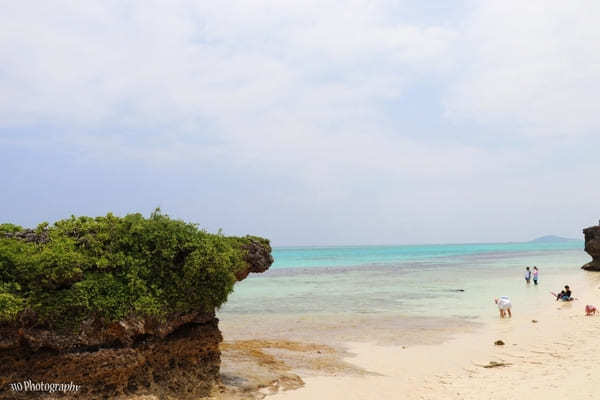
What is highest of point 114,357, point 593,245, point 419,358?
point 114,357

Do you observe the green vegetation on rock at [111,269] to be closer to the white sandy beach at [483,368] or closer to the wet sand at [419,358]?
the wet sand at [419,358]

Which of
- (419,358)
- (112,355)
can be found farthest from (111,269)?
(419,358)

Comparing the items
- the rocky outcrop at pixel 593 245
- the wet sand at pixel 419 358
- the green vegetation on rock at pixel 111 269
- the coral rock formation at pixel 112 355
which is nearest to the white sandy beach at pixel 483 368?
the wet sand at pixel 419 358

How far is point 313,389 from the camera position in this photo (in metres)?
9.62

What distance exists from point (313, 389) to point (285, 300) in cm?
1715

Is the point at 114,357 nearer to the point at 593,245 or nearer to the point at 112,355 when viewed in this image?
the point at 112,355

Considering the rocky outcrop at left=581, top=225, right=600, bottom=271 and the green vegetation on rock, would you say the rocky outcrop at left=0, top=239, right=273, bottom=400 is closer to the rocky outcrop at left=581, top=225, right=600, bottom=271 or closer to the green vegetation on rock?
the green vegetation on rock

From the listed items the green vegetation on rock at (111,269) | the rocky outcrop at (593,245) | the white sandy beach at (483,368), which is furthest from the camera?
the rocky outcrop at (593,245)

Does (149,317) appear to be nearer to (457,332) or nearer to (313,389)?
(313,389)

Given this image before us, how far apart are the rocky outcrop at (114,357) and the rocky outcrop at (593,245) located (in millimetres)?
43763

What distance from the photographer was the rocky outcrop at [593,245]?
136 ft

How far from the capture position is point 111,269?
792 centimetres

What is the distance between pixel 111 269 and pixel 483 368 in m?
8.93

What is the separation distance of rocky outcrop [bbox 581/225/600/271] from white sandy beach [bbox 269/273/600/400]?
29.9 meters
